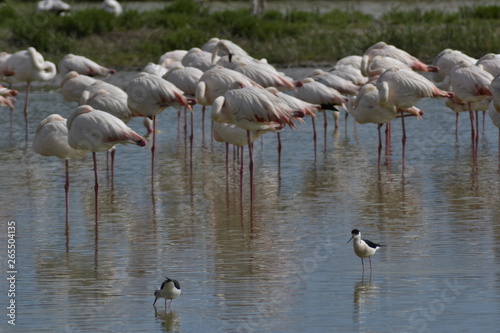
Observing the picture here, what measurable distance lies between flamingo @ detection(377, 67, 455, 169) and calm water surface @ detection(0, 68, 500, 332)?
769 mm

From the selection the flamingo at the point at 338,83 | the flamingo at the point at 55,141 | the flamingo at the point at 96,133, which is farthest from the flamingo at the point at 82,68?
the flamingo at the point at 96,133

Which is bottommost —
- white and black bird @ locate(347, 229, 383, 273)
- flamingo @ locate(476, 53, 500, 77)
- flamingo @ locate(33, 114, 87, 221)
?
white and black bird @ locate(347, 229, 383, 273)

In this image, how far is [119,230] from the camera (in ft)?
29.0

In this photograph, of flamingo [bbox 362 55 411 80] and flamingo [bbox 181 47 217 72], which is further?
flamingo [bbox 181 47 217 72]

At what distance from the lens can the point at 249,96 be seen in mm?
9805

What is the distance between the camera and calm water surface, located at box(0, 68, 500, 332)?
248 inches

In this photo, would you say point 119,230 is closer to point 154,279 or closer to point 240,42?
point 154,279

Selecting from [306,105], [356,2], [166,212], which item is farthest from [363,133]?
[356,2]

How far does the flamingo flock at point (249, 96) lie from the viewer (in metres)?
9.47

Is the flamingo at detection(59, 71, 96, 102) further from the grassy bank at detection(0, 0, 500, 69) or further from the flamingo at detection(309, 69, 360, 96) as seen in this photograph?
the grassy bank at detection(0, 0, 500, 69)

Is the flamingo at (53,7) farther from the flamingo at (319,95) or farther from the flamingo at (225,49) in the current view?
the flamingo at (319,95)

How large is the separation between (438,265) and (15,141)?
351 inches

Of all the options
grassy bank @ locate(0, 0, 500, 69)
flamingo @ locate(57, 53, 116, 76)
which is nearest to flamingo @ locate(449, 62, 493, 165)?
flamingo @ locate(57, 53, 116, 76)

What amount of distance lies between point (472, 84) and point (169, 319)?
6609mm
